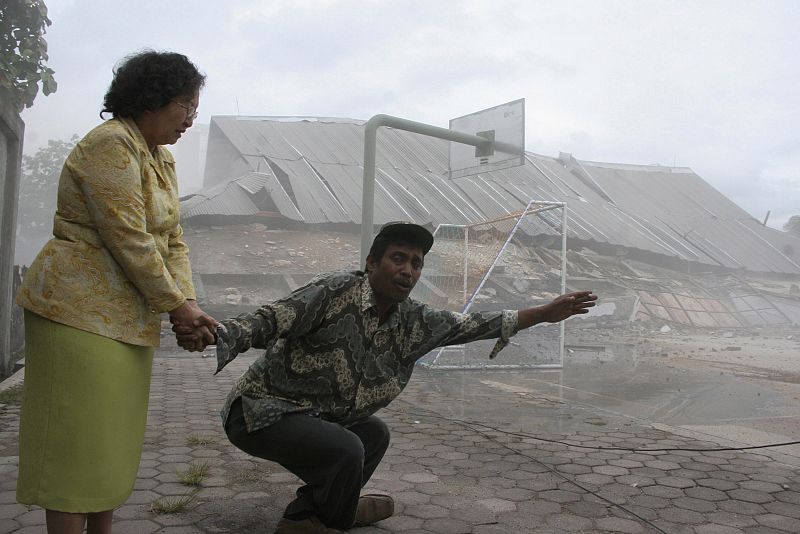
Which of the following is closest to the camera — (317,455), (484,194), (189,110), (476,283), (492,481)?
(189,110)

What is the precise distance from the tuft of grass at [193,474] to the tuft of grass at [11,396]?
269 cm

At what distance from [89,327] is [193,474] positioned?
6.47ft

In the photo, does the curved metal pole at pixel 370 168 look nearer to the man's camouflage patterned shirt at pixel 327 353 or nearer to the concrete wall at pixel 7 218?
the concrete wall at pixel 7 218

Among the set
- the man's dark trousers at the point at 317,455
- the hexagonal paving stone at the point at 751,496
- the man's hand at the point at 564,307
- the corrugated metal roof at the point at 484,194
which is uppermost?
the corrugated metal roof at the point at 484,194

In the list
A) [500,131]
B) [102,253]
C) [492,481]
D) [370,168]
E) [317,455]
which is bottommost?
[492,481]

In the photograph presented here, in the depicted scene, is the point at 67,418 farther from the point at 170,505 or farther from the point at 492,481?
the point at 492,481

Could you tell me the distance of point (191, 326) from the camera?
2117 mm

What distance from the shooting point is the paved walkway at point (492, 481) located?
3080mm

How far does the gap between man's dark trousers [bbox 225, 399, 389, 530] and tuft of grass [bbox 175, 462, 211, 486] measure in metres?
1.01

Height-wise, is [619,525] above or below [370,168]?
below

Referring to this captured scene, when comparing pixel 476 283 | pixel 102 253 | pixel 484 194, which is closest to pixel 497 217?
pixel 476 283

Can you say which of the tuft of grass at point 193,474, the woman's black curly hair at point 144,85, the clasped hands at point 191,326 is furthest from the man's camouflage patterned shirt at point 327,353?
the tuft of grass at point 193,474

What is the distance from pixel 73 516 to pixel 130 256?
2.66 feet

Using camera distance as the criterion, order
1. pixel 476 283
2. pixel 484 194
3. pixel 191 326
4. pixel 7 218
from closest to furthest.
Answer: pixel 191 326
pixel 7 218
pixel 476 283
pixel 484 194
